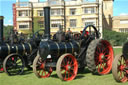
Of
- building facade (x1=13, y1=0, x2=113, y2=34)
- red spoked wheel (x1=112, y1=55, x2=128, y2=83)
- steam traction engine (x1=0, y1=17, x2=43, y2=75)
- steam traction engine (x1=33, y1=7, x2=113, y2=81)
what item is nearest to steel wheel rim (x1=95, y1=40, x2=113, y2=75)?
steam traction engine (x1=33, y1=7, x2=113, y2=81)

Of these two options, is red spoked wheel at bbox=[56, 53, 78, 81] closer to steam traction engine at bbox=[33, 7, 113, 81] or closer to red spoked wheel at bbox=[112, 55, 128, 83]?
steam traction engine at bbox=[33, 7, 113, 81]

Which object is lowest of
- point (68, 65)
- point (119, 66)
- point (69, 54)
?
point (68, 65)

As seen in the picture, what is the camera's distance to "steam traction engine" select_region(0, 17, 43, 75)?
850cm

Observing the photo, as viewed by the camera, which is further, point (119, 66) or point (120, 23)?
point (120, 23)

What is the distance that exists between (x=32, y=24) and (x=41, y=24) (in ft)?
6.07

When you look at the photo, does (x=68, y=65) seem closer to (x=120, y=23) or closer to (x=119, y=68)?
(x=119, y=68)

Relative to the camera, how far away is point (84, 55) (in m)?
8.14

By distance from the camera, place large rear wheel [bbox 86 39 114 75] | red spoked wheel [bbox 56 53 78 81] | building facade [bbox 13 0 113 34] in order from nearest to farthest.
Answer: red spoked wheel [bbox 56 53 78 81]
large rear wheel [bbox 86 39 114 75]
building facade [bbox 13 0 113 34]

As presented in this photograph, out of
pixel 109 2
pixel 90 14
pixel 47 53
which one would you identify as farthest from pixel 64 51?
pixel 109 2

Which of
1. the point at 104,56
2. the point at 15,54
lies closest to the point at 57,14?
the point at 15,54

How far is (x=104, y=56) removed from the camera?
826 centimetres

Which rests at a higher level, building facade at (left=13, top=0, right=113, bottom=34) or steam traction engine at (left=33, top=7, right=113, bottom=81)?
building facade at (left=13, top=0, right=113, bottom=34)

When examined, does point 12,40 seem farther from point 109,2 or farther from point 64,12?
point 109,2

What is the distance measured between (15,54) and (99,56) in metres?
3.33
